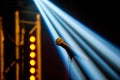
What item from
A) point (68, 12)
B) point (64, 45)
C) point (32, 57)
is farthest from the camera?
point (68, 12)

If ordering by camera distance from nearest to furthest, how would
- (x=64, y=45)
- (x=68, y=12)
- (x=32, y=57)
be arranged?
(x=64, y=45), (x=32, y=57), (x=68, y=12)

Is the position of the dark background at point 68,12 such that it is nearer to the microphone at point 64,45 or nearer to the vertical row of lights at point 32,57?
the vertical row of lights at point 32,57

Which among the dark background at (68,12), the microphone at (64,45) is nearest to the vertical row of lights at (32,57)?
the dark background at (68,12)

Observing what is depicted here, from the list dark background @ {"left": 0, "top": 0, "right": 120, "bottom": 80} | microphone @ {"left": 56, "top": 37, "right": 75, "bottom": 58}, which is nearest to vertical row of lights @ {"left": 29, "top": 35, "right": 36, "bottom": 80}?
dark background @ {"left": 0, "top": 0, "right": 120, "bottom": 80}

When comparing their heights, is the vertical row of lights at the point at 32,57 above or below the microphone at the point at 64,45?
below

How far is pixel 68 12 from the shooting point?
193 inches

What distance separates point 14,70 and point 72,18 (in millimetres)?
1384

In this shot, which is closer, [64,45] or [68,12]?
[64,45]

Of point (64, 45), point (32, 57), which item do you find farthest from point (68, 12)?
point (64, 45)

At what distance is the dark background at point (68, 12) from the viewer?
4090 mm

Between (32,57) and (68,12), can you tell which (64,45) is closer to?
(32,57)

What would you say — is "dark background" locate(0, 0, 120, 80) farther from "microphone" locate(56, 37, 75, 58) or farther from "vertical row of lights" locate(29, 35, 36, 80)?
"microphone" locate(56, 37, 75, 58)

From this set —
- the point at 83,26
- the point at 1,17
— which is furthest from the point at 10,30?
the point at 83,26

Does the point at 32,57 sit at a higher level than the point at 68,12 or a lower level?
lower
